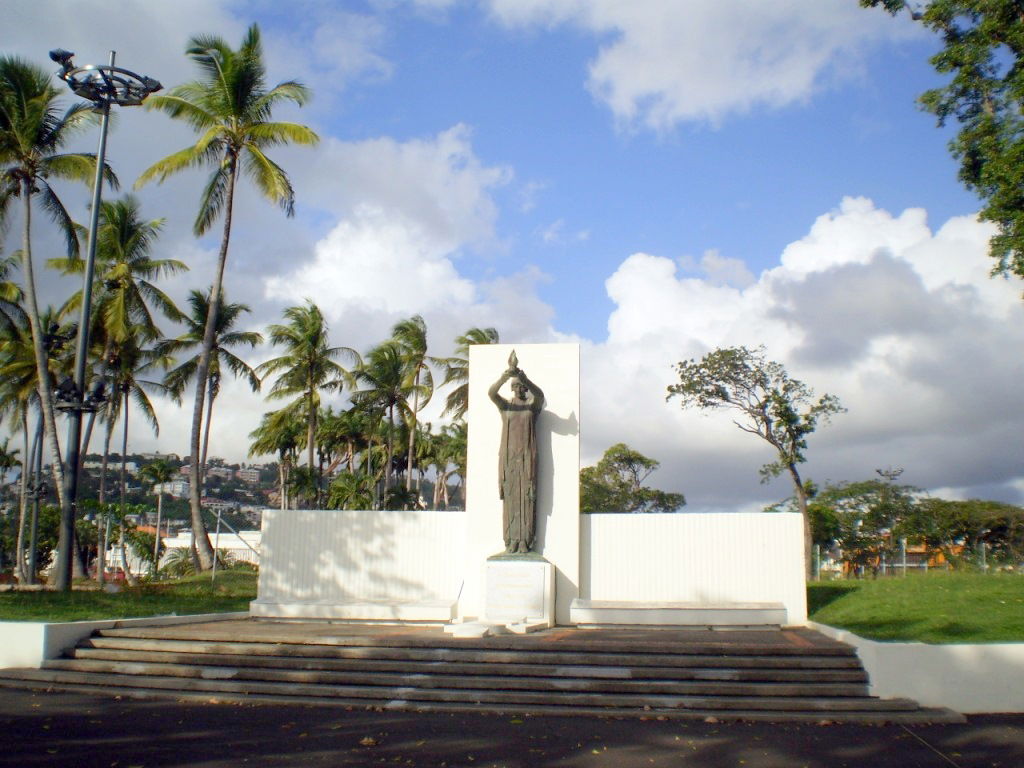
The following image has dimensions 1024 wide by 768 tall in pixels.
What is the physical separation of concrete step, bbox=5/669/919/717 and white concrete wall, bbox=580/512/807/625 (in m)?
5.36

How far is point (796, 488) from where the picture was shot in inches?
1105

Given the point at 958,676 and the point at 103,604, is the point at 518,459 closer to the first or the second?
the point at 103,604

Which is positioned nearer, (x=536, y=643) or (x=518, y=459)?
(x=536, y=643)

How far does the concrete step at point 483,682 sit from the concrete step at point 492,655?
34cm

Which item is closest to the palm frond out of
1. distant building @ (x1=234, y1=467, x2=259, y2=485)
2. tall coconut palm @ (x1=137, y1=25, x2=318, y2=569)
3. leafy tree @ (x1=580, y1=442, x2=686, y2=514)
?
tall coconut palm @ (x1=137, y1=25, x2=318, y2=569)

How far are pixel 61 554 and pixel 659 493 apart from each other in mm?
38503

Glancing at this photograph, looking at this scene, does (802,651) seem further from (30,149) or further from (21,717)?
(30,149)

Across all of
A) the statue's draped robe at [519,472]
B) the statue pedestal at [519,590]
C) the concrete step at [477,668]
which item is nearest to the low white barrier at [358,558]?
the statue's draped robe at [519,472]

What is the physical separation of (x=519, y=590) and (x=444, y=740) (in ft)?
20.7

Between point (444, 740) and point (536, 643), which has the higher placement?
point (536, 643)

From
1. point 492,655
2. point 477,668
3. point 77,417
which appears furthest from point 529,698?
point 77,417

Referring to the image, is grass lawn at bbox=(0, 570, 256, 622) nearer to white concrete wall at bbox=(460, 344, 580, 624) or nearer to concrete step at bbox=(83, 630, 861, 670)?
concrete step at bbox=(83, 630, 861, 670)

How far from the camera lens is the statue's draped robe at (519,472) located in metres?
14.3

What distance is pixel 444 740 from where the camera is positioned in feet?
24.8
